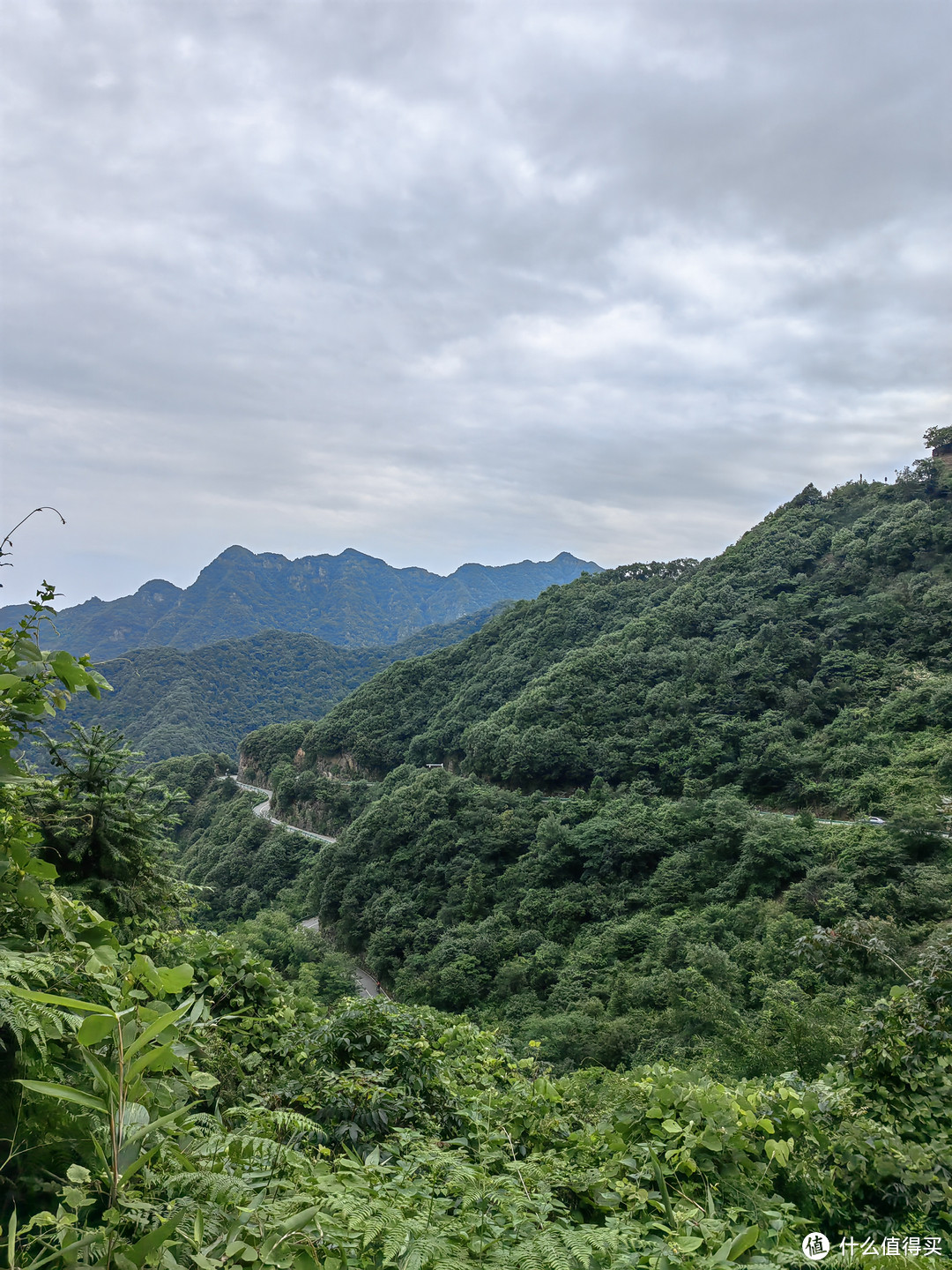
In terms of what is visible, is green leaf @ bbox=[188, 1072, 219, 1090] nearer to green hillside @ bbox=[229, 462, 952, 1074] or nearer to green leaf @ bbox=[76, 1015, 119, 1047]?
green leaf @ bbox=[76, 1015, 119, 1047]

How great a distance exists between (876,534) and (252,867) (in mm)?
38975

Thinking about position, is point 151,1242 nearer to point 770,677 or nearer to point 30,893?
point 30,893

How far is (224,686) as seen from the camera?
87.2 metres

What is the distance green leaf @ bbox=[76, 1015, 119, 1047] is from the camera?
1.06 metres

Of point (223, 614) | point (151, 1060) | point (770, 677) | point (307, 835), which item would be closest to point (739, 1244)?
point (151, 1060)

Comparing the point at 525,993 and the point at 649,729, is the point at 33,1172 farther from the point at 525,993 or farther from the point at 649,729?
the point at 649,729

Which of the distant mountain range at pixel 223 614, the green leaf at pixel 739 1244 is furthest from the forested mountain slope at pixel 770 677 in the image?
the distant mountain range at pixel 223 614

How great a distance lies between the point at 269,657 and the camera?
9994cm

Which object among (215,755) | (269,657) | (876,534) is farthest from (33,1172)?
(269,657)

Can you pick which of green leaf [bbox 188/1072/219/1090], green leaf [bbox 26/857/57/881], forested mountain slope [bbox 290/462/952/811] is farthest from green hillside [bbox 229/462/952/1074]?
green leaf [bbox 26/857/57/881]

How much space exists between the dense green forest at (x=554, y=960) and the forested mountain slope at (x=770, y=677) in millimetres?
187

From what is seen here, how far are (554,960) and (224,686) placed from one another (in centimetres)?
7950

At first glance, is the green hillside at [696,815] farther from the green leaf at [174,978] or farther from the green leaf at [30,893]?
the green leaf at [30,893]

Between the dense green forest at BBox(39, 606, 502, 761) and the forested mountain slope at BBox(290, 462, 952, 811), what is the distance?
146 feet
